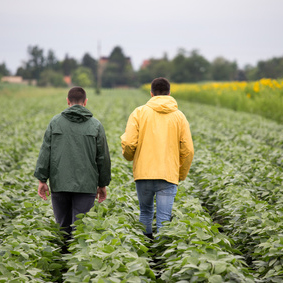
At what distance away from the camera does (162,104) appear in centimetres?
420

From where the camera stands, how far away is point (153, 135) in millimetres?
4191

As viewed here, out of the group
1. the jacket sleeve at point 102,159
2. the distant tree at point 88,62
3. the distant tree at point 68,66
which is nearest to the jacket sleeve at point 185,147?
the jacket sleeve at point 102,159

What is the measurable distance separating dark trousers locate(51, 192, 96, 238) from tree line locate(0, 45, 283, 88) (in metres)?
52.7

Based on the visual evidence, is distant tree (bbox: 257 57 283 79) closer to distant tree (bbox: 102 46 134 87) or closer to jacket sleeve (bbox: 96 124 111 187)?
distant tree (bbox: 102 46 134 87)

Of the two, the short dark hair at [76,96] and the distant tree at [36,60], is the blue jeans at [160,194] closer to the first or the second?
the short dark hair at [76,96]

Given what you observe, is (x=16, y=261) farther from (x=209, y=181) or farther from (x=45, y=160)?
(x=209, y=181)

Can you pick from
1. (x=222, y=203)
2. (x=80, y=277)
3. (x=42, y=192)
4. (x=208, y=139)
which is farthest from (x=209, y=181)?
(x=208, y=139)

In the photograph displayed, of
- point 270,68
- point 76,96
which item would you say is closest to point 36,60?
point 270,68

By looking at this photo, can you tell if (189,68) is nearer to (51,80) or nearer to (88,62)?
(51,80)

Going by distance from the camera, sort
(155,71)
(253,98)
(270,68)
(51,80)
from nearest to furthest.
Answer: (253,98)
(270,68)
(155,71)
(51,80)

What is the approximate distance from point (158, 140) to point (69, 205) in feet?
4.02

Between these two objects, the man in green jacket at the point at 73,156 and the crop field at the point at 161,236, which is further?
the man in green jacket at the point at 73,156

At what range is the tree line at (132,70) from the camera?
71.9m

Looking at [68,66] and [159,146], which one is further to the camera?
[68,66]
